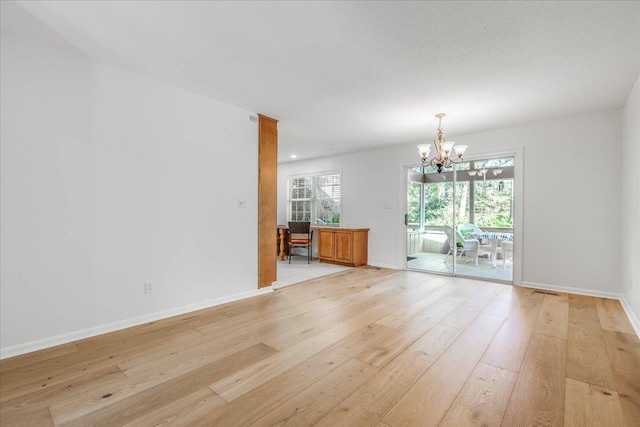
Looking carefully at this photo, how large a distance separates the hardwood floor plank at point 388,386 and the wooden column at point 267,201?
7.64 ft

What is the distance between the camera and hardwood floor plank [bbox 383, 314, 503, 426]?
1.57 m

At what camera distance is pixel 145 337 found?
2.62m

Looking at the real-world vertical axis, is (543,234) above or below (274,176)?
below

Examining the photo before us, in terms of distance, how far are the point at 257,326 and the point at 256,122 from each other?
8.87 feet

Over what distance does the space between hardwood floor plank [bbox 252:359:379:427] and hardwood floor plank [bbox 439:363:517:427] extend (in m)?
0.56

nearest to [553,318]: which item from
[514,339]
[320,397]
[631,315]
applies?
[631,315]

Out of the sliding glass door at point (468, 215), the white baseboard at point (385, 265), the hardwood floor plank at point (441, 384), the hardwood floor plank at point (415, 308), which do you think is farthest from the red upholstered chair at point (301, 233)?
the hardwood floor plank at point (441, 384)

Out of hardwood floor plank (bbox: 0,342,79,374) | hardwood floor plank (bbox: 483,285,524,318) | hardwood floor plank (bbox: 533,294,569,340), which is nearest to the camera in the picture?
hardwood floor plank (bbox: 0,342,79,374)

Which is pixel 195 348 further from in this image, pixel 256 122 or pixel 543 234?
pixel 543 234

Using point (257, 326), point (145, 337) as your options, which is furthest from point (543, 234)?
point (145, 337)

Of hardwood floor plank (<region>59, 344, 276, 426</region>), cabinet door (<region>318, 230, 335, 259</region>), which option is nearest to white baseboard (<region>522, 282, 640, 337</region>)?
cabinet door (<region>318, 230, 335, 259</region>)

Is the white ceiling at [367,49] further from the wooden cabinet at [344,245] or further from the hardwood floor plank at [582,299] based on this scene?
the wooden cabinet at [344,245]

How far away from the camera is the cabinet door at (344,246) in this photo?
611cm

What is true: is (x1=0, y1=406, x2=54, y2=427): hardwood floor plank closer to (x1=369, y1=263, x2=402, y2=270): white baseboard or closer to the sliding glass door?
(x1=369, y1=263, x2=402, y2=270): white baseboard
